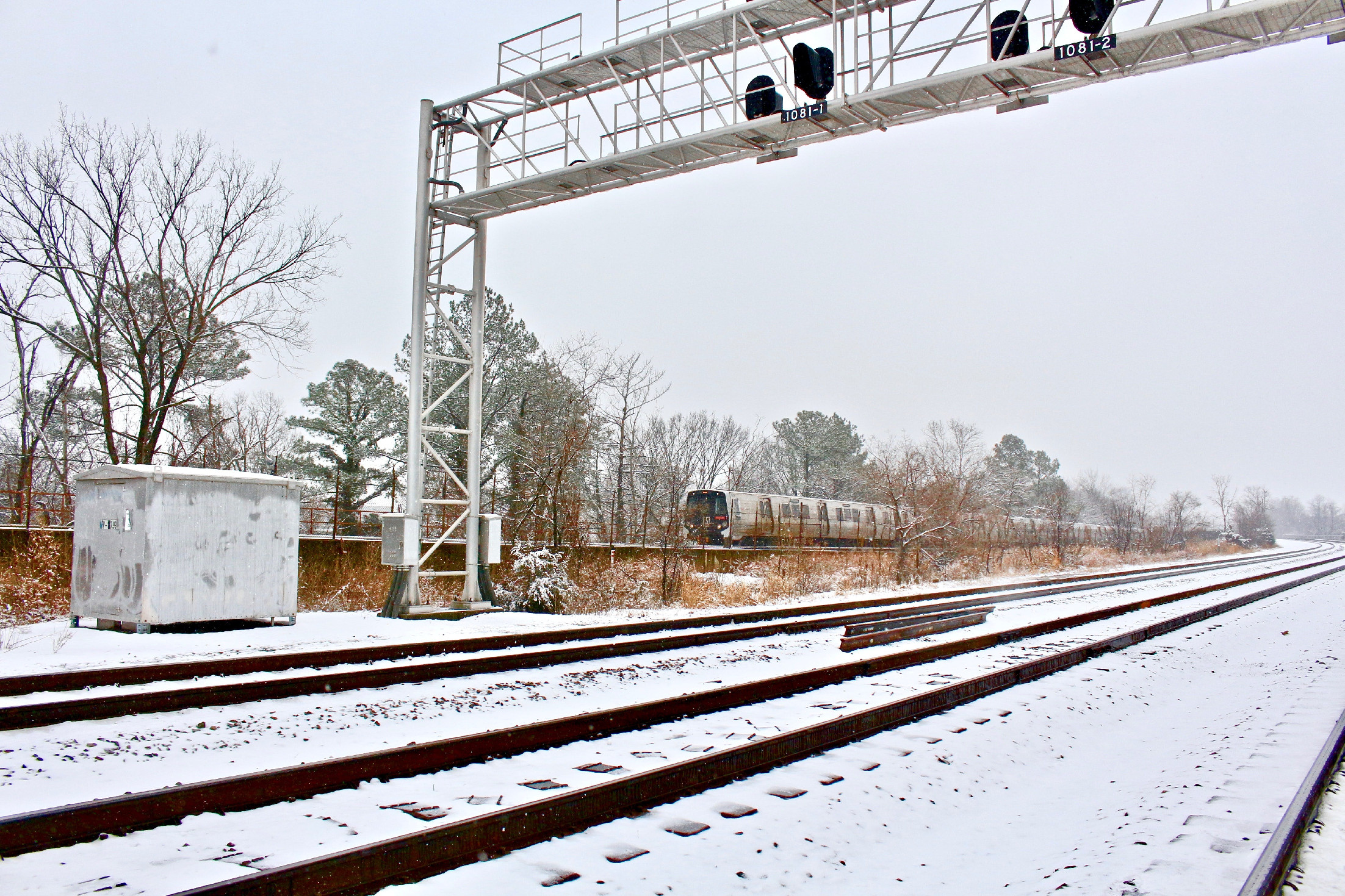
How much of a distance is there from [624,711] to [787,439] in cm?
6440

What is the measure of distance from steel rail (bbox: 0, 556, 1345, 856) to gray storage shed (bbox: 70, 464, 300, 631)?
26.1 ft

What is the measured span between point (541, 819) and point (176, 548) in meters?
A: 9.61

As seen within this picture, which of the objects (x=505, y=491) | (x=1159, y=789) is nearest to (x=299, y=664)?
(x=1159, y=789)

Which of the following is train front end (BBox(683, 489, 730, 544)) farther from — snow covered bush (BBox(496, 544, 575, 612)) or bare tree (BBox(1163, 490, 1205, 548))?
bare tree (BBox(1163, 490, 1205, 548))

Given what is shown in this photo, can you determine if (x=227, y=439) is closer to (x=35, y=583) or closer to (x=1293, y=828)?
(x=35, y=583)

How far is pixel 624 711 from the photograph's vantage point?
662 cm

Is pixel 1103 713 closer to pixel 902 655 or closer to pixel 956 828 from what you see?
pixel 902 655

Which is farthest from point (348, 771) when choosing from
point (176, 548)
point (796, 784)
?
point (176, 548)

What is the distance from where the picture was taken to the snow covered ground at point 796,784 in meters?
4.01

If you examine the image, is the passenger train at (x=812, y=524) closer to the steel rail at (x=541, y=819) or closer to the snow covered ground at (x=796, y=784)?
the snow covered ground at (x=796, y=784)

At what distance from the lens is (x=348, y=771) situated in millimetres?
5098

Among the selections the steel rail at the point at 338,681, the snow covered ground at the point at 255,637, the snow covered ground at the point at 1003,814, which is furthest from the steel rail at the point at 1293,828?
the snow covered ground at the point at 255,637

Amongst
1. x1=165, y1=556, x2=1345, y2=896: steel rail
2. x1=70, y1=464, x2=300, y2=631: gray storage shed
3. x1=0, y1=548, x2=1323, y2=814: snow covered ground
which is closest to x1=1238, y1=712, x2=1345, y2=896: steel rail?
x1=165, y1=556, x2=1345, y2=896: steel rail

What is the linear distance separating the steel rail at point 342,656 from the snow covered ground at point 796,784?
5.11 ft
